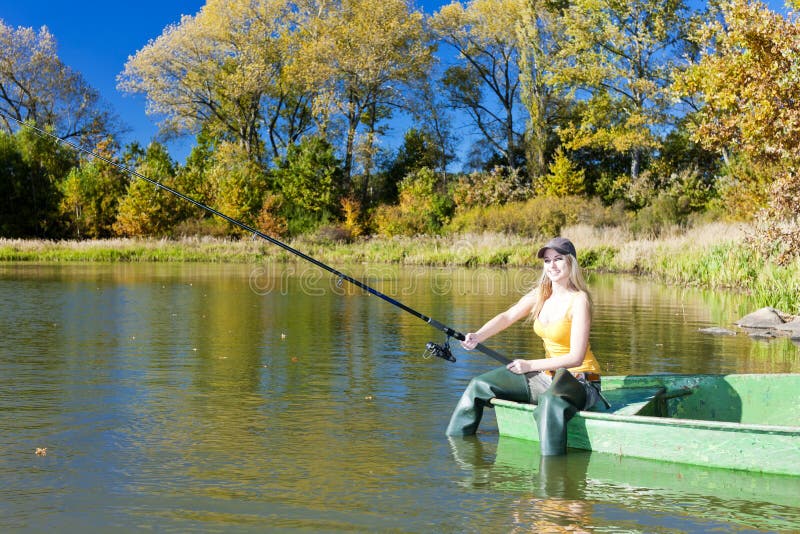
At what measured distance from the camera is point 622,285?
2561cm

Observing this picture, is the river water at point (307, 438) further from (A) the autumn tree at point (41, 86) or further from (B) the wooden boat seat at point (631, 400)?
(A) the autumn tree at point (41, 86)

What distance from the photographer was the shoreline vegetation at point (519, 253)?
23.1m

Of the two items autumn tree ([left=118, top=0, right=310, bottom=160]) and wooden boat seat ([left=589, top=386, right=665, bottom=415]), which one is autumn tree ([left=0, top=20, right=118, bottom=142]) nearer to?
autumn tree ([left=118, top=0, right=310, bottom=160])

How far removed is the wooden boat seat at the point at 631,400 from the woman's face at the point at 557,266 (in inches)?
39.5

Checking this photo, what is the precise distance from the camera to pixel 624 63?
47.5 metres

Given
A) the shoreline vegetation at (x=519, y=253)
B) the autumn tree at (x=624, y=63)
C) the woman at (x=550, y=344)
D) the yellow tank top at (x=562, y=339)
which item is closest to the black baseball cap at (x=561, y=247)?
the woman at (x=550, y=344)

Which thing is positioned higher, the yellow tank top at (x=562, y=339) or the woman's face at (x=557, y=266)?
the woman's face at (x=557, y=266)

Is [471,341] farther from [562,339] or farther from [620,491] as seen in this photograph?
[620,491]

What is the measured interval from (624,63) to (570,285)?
4265 cm

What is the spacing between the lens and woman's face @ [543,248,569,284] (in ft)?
23.7

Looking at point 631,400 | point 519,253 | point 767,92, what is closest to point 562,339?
point 631,400

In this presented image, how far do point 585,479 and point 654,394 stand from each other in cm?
159

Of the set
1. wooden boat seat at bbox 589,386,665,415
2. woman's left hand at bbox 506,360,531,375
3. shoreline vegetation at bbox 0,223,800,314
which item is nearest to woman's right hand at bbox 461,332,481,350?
woman's left hand at bbox 506,360,531,375

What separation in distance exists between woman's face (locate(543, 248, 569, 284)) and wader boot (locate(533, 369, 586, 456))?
710 mm
